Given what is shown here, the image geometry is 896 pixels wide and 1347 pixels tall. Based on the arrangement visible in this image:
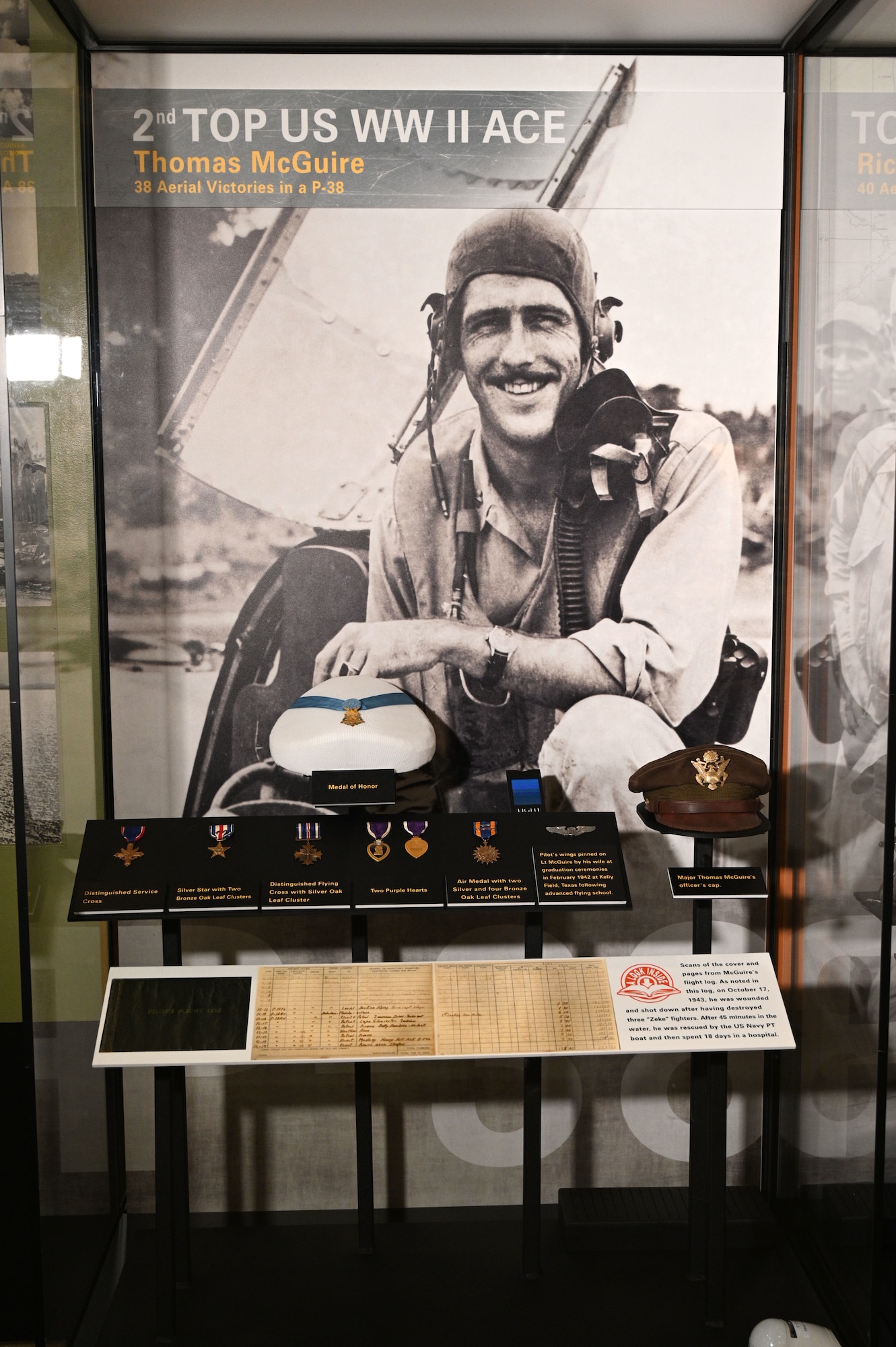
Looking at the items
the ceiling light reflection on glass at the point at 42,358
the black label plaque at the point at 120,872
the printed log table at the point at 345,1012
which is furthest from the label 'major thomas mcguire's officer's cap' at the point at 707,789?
the ceiling light reflection on glass at the point at 42,358

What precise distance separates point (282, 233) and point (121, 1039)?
6.63 feet

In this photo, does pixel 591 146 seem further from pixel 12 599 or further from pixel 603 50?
pixel 12 599

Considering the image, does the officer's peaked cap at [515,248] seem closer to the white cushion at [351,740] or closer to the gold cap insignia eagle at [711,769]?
the white cushion at [351,740]

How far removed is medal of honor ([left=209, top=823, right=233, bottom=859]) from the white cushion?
0.71ft

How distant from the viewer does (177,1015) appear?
2.29m

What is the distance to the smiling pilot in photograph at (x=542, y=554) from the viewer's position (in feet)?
9.07

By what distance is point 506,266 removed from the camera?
2.74 metres

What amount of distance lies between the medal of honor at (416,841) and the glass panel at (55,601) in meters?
0.80

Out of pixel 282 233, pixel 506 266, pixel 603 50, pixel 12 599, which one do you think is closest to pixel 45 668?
pixel 12 599

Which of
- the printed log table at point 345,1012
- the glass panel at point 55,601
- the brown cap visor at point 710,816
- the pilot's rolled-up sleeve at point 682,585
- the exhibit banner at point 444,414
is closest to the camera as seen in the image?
the glass panel at point 55,601

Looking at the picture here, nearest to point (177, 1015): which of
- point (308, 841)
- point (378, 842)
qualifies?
point (308, 841)

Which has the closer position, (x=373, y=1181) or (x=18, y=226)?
(x=18, y=226)

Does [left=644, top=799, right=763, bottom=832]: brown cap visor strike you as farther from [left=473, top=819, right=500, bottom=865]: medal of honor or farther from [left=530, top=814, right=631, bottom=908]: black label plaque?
[left=473, top=819, right=500, bottom=865]: medal of honor

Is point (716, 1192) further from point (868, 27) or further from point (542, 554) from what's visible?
point (868, 27)
